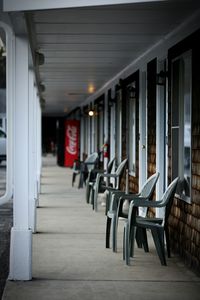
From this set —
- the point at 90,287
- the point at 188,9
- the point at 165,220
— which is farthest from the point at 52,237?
the point at 188,9

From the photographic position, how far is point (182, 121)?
812 cm

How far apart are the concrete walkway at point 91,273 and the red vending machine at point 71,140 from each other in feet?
61.3

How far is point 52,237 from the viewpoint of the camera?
938cm

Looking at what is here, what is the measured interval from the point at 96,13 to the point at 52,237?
11.9 feet

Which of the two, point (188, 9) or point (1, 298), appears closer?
point (1, 298)

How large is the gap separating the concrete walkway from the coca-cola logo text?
18.9 m

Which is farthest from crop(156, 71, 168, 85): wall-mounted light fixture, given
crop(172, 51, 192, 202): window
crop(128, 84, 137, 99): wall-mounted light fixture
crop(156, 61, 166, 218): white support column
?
crop(128, 84, 137, 99): wall-mounted light fixture

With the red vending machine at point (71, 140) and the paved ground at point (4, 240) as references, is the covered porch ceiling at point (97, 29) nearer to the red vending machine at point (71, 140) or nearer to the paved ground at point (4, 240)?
the paved ground at point (4, 240)

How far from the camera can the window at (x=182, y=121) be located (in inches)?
301

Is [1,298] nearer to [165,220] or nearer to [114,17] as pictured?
[165,220]

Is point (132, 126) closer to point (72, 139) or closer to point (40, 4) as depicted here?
point (40, 4)

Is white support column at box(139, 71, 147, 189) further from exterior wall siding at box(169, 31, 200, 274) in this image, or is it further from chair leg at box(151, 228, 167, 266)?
chair leg at box(151, 228, 167, 266)

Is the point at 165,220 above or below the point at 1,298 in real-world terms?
above

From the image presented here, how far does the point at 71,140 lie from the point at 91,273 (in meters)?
22.7
